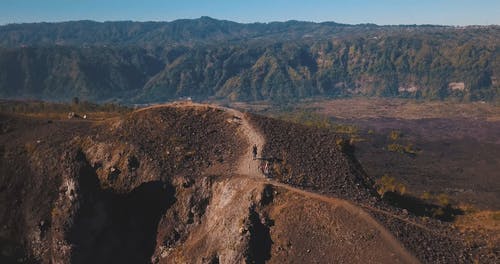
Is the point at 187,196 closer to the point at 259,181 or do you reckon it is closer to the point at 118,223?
the point at 118,223

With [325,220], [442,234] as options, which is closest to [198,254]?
[325,220]

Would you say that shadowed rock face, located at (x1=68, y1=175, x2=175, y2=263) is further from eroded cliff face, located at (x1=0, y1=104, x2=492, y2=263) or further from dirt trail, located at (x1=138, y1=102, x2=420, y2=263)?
dirt trail, located at (x1=138, y1=102, x2=420, y2=263)

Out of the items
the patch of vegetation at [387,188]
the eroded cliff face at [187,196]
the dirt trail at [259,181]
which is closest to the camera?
the dirt trail at [259,181]

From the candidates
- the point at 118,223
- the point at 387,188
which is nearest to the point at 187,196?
the point at 118,223

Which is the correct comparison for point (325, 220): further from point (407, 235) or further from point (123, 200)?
point (123, 200)

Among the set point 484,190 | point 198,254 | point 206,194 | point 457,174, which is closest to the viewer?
point 198,254

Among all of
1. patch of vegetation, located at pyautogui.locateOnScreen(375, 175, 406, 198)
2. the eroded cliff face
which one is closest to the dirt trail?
the eroded cliff face

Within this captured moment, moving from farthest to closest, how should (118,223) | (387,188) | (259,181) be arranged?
(387,188)
(118,223)
(259,181)

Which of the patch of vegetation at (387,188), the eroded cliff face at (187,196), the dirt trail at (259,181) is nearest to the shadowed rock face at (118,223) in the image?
the eroded cliff face at (187,196)

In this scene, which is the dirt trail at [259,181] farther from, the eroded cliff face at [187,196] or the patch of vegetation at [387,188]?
the patch of vegetation at [387,188]
